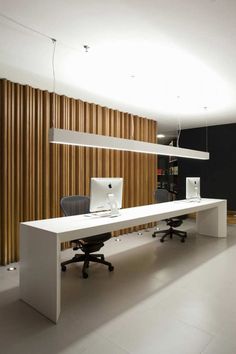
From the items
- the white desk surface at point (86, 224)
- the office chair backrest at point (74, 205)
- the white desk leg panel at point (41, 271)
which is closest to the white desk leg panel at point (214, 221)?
the white desk surface at point (86, 224)

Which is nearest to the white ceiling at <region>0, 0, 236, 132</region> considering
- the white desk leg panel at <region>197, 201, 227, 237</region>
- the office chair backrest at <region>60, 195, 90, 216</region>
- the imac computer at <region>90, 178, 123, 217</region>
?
the imac computer at <region>90, 178, 123, 217</region>

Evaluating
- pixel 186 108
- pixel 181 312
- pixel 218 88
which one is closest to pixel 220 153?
pixel 186 108

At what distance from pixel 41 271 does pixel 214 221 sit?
383 cm

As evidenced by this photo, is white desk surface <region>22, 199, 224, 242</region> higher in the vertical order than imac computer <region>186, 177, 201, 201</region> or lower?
lower

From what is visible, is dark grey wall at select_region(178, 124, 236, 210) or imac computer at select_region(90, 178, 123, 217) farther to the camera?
dark grey wall at select_region(178, 124, 236, 210)

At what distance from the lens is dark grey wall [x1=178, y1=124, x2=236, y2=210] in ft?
21.3

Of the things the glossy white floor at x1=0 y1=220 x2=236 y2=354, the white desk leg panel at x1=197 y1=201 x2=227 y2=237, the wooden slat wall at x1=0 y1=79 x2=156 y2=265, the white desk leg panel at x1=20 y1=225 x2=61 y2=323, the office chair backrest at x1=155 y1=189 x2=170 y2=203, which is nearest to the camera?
the glossy white floor at x1=0 y1=220 x2=236 y2=354

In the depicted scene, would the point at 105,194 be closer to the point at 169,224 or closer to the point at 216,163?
the point at 169,224

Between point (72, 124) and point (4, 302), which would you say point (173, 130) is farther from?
point (4, 302)

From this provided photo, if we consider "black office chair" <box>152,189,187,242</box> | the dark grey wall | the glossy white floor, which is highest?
the dark grey wall

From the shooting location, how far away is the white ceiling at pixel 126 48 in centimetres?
201

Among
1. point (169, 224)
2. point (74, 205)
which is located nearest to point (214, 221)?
point (169, 224)

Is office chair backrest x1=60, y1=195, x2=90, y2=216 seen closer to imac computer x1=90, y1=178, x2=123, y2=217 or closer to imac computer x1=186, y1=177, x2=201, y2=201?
imac computer x1=90, y1=178, x2=123, y2=217

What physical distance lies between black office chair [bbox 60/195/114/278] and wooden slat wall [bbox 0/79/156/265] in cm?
68
